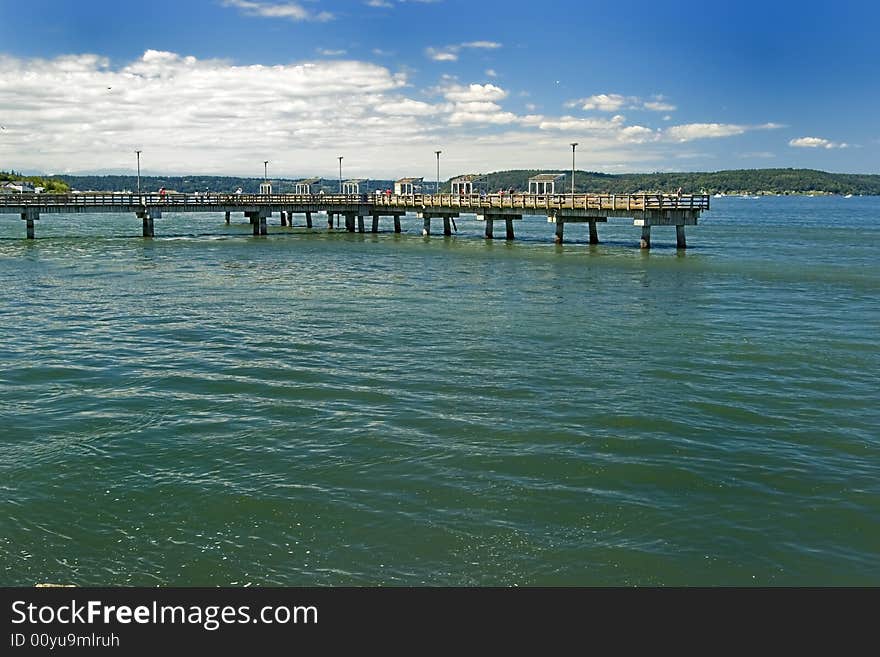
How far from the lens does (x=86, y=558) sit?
10.1 metres

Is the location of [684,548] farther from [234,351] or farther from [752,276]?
[752,276]

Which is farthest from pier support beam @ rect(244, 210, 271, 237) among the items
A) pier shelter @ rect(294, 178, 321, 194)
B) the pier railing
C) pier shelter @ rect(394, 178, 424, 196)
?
pier shelter @ rect(294, 178, 321, 194)

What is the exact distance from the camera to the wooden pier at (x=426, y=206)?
2124 inches

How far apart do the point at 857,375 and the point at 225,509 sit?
Result: 576 inches

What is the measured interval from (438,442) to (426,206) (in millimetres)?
56061

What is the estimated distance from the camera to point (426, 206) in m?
69.0

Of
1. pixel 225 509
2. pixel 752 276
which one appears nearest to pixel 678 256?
pixel 752 276

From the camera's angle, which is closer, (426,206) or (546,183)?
(426,206)

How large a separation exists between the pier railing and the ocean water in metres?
24.1

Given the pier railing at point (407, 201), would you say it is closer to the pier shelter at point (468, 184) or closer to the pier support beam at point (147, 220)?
the pier support beam at point (147, 220)

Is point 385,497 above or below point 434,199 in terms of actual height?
below

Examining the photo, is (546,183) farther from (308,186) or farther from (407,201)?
(308,186)

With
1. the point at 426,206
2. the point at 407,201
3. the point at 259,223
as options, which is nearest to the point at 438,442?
the point at 426,206

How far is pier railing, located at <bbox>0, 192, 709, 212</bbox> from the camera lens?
54.1 metres
